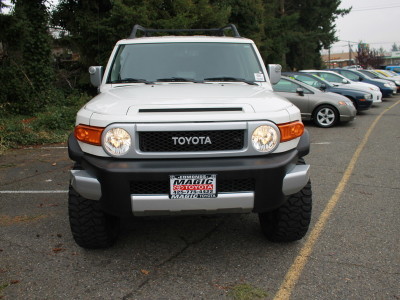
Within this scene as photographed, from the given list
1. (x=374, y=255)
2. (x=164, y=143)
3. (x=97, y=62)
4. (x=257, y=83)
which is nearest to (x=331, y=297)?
(x=374, y=255)

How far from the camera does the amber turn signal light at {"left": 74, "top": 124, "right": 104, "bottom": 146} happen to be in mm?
2992

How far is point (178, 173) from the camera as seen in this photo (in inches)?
113

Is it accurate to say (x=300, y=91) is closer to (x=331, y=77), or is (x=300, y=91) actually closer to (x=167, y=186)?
(x=331, y=77)

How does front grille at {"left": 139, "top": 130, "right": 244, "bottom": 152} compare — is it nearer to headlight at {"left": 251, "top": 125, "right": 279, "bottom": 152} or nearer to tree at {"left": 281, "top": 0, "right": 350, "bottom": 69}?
headlight at {"left": 251, "top": 125, "right": 279, "bottom": 152}

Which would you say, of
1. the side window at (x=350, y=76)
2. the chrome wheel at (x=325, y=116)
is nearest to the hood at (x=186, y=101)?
the chrome wheel at (x=325, y=116)

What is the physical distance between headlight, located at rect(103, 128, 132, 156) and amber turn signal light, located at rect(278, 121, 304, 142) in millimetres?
1129

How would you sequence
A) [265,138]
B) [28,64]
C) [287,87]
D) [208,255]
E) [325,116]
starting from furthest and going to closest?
1. [28,64]
2. [287,87]
3. [325,116]
4. [208,255]
5. [265,138]

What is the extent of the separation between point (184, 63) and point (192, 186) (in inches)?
74.4

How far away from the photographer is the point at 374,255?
11.2 ft

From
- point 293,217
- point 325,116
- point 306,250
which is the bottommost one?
point 306,250

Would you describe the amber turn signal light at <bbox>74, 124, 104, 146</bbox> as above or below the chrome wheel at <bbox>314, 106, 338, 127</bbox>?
above

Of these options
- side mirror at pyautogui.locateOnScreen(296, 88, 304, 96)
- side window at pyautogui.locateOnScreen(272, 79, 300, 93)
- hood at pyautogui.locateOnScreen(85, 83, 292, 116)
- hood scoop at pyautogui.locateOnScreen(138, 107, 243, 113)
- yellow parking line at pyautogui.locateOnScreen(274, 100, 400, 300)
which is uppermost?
hood at pyautogui.locateOnScreen(85, 83, 292, 116)

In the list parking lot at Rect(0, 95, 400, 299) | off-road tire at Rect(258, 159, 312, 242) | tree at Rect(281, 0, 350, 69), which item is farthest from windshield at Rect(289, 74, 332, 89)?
tree at Rect(281, 0, 350, 69)

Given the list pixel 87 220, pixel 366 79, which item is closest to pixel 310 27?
pixel 366 79
